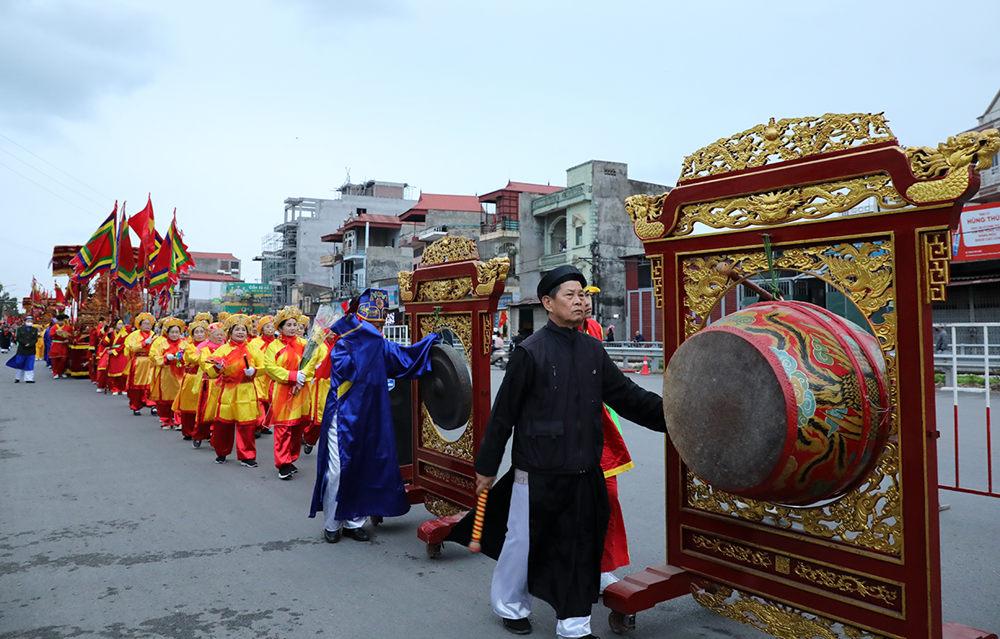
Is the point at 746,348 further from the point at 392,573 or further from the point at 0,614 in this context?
the point at 0,614

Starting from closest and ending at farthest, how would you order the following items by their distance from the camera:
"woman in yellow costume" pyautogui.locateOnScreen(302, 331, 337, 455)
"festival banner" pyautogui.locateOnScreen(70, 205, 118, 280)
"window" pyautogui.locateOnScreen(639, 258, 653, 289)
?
"woman in yellow costume" pyautogui.locateOnScreen(302, 331, 337, 455), "festival banner" pyautogui.locateOnScreen(70, 205, 118, 280), "window" pyautogui.locateOnScreen(639, 258, 653, 289)

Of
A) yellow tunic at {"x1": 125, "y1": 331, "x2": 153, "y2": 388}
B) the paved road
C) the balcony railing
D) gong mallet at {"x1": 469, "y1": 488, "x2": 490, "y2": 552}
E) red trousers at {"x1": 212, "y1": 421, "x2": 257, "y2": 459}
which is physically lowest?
the paved road

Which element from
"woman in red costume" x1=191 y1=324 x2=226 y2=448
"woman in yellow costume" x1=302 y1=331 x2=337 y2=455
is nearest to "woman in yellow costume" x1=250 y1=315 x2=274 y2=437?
"woman in red costume" x1=191 y1=324 x2=226 y2=448

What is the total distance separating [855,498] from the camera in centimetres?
269

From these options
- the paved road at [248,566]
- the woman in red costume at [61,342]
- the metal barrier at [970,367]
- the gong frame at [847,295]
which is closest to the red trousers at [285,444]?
the paved road at [248,566]

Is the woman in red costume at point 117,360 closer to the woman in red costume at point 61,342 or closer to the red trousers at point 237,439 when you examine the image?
the woman in red costume at point 61,342

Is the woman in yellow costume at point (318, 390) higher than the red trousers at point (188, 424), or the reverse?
the woman in yellow costume at point (318, 390)

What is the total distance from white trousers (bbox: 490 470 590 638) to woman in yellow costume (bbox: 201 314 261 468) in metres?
5.35

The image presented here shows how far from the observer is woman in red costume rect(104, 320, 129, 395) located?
15.4m

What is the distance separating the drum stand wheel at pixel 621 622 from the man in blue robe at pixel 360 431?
2.10 meters

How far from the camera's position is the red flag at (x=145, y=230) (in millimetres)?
16812

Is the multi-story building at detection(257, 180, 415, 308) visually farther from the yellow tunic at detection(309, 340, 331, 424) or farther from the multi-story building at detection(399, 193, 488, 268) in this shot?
the yellow tunic at detection(309, 340, 331, 424)

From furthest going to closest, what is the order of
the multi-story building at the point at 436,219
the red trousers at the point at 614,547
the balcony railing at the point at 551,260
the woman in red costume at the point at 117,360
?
the multi-story building at the point at 436,219
the balcony railing at the point at 551,260
the woman in red costume at the point at 117,360
the red trousers at the point at 614,547

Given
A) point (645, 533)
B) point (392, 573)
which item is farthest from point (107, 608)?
point (645, 533)
